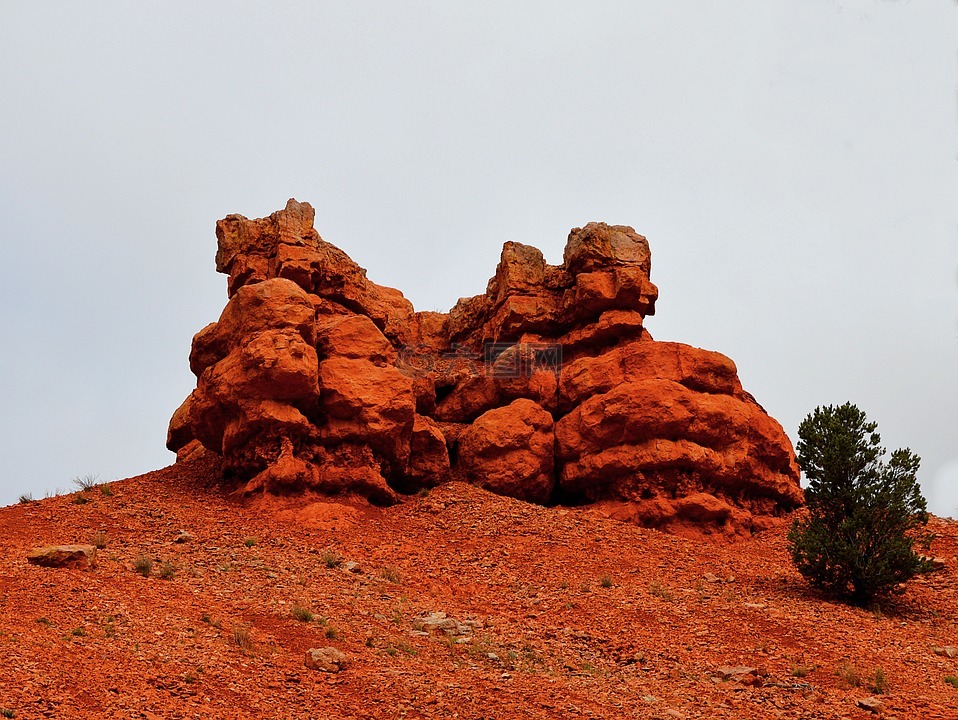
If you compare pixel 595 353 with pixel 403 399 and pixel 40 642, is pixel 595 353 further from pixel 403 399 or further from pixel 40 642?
pixel 40 642

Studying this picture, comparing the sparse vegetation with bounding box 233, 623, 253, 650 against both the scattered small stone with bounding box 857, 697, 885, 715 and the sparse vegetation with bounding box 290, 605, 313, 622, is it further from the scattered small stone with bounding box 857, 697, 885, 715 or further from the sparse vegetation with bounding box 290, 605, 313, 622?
the scattered small stone with bounding box 857, 697, 885, 715

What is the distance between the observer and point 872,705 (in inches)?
495

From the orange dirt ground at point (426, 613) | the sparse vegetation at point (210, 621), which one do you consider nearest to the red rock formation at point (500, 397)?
the orange dirt ground at point (426, 613)

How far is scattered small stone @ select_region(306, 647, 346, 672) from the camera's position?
12.7 meters

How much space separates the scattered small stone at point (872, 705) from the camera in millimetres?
12484

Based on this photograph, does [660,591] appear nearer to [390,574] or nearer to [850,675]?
[850,675]

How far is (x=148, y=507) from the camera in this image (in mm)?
21078

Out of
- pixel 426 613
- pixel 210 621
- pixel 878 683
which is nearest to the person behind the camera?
pixel 878 683

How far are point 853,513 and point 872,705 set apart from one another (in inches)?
305

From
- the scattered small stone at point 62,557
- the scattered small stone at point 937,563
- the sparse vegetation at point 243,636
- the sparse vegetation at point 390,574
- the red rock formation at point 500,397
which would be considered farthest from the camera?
the red rock formation at point 500,397

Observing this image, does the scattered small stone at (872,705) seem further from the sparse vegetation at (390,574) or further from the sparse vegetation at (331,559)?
the sparse vegetation at (331,559)

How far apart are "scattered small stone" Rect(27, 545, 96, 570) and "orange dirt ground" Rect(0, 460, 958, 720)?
0.28 m

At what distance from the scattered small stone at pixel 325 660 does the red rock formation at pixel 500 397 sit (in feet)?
30.9

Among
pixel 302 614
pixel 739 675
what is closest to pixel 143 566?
pixel 302 614
